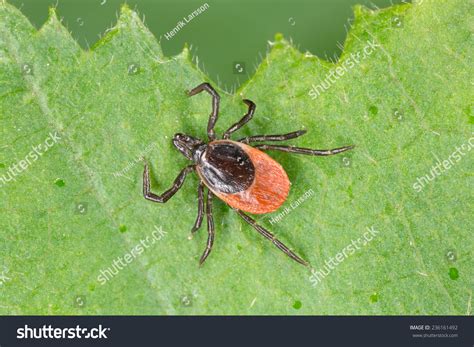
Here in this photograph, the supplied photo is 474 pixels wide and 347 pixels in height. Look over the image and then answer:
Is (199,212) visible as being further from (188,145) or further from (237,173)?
(188,145)

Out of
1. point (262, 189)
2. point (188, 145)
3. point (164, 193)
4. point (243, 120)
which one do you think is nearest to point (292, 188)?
point (262, 189)

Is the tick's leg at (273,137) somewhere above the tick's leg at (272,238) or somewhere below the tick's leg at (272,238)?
above

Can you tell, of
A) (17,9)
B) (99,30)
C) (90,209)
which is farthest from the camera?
(99,30)

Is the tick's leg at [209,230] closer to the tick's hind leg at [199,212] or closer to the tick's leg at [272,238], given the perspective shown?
the tick's hind leg at [199,212]

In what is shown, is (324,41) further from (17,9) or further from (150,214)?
(17,9)

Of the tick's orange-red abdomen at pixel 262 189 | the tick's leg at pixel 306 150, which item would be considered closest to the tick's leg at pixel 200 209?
the tick's orange-red abdomen at pixel 262 189

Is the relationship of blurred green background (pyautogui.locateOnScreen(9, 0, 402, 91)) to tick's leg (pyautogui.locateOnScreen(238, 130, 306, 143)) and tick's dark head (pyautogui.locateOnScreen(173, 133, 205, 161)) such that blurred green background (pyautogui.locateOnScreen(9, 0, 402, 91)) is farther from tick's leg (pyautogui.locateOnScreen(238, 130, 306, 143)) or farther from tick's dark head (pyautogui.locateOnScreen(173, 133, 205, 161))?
tick's dark head (pyautogui.locateOnScreen(173, 133, 205, 161))

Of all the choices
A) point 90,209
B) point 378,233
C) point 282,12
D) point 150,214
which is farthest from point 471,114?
point 90,209
